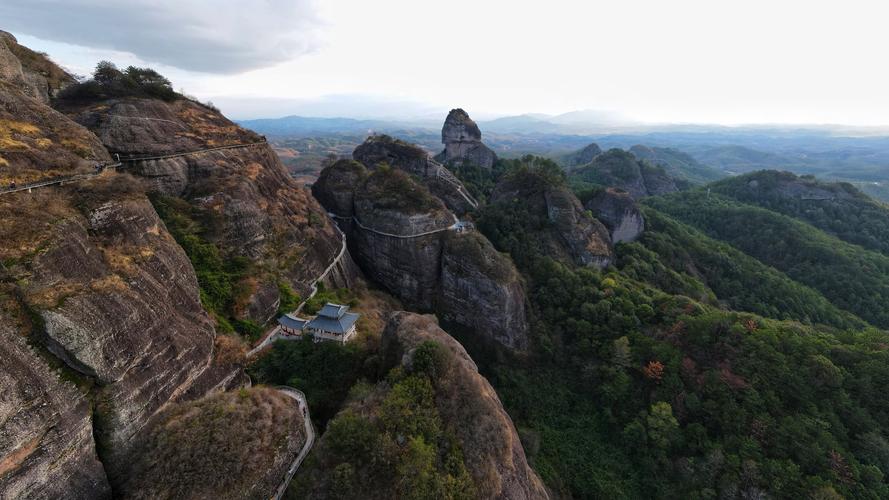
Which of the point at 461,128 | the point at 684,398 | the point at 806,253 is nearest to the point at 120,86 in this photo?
the point at 684,398

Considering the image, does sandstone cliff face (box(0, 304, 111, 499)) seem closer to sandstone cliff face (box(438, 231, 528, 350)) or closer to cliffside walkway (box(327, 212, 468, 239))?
cliffside walkway (box(327, 212, 468, 239))

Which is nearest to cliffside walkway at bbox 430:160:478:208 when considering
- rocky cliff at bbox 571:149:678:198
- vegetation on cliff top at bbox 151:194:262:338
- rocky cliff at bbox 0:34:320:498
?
vegetation on cliff top at bbox 151:194:262:338

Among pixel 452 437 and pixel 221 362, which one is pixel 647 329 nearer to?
pixel 452 437

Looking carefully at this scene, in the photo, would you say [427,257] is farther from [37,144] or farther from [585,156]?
[585,156]

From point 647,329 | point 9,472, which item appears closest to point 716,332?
point 647,329

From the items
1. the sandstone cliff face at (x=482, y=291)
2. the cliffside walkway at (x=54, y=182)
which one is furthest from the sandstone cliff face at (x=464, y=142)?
the cliffside walkway at (x=54, y=182)

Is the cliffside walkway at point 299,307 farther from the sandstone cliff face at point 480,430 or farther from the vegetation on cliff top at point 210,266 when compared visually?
the sandstone cliff face at point 480,430
